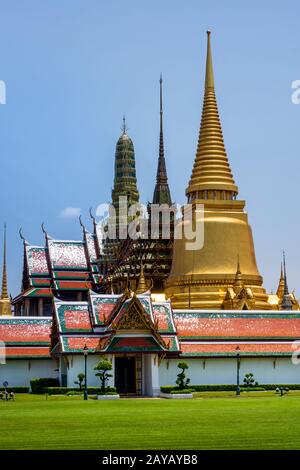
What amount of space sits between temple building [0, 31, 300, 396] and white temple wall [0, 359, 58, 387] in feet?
0.15

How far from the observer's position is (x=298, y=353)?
53.1 metres

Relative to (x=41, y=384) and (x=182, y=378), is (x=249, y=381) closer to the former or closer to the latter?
(x=182, y=378)

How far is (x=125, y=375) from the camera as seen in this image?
1951 inches

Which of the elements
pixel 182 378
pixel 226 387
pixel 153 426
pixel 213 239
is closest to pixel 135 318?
pixel 182 378

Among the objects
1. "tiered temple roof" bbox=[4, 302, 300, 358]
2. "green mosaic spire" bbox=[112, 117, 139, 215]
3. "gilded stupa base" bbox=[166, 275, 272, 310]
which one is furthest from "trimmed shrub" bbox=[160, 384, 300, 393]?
"green mosaic spire" bbox=[112, 117, 139, 215]

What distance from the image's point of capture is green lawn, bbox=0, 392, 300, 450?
852 inches

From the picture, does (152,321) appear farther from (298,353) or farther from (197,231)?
(197,231)

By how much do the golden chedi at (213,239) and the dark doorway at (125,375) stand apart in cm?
1491

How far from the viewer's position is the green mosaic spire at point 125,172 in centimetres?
9288

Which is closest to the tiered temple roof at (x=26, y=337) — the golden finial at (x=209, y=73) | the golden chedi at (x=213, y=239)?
the golden chedi at (x=213, y=239)

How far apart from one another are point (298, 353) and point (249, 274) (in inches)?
559

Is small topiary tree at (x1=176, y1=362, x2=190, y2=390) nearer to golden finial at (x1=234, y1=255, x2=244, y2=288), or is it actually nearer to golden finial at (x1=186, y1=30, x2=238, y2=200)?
golden finial at (x1=234, y1=255, x2=244, y2=288)
